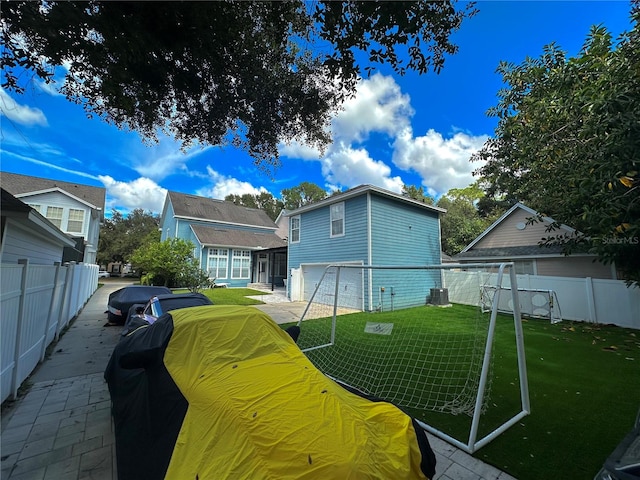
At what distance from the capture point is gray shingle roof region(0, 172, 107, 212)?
1953 centimetres

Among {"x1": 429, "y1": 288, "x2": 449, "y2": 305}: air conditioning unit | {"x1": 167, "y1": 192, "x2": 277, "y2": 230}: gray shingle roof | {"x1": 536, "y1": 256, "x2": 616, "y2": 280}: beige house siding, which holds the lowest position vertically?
{"x1": 429, "y1": 288, "x2": 449, "y2": 305}: air conditioning unit

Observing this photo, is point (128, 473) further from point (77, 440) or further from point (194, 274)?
point (194, 274)

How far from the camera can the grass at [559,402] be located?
2684mm

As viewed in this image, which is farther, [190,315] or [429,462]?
[190,315]

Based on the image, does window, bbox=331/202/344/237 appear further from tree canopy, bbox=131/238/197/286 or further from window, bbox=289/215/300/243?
tree canopy, bbox=131/238/197/286

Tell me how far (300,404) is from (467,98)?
12.5m

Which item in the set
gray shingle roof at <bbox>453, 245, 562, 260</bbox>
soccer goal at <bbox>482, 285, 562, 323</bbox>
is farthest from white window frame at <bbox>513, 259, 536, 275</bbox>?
soccer goal at <bbox>482, 285, 562, 323</bbox>

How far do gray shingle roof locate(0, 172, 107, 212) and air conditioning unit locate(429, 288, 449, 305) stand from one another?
25.8 metres

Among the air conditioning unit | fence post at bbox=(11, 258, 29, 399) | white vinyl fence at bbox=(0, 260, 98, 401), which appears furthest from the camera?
the air conditioning unit

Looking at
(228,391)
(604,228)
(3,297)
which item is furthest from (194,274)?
(604,228)

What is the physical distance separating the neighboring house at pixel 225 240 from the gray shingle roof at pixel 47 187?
17.7 feet

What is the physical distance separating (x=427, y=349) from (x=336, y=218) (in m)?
7.96

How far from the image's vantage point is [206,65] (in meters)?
4.11

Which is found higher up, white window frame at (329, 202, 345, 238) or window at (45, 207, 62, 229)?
window at (45, 207, 62, 229)
